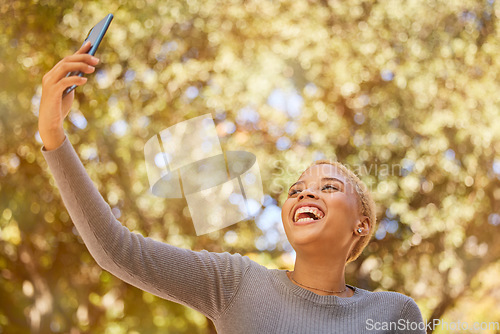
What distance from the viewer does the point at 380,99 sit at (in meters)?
3.70

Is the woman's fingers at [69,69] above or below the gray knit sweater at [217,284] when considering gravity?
above

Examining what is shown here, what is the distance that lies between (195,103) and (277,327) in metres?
2.91

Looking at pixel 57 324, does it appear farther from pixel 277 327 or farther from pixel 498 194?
pixel 498 194

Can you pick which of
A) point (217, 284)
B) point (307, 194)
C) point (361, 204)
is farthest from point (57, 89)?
point (361, 204)

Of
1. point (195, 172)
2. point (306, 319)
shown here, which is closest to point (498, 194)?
point (195, 172)

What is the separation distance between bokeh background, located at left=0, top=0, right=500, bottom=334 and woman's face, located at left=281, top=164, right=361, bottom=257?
88.9 inches

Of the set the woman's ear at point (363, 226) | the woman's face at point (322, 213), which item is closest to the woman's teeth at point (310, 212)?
the woman's face at point (322, 213)

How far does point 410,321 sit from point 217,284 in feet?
1.64

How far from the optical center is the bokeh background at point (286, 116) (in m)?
3.65

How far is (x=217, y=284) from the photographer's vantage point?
104 cm

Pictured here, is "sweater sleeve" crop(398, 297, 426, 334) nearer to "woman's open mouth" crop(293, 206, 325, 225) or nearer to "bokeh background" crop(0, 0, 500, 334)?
"woman's open mouth" crop(293, 206, 325, 225)

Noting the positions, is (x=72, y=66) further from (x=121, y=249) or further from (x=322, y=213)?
(x=322, y=213)

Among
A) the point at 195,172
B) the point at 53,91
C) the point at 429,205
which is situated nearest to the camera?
the point at 53,91

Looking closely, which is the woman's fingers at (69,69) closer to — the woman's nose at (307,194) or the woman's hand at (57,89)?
the woman's hand at (57,89)
